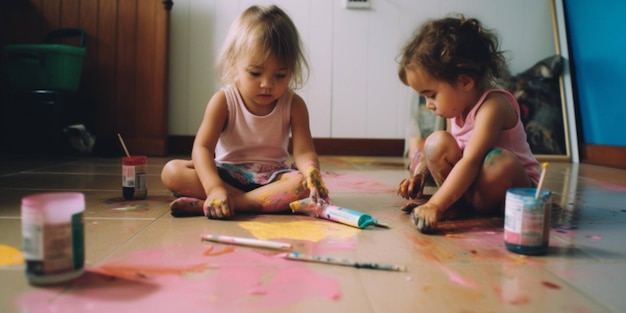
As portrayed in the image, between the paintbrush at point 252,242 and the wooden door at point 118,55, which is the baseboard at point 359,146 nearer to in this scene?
the wooden door at point 118,55

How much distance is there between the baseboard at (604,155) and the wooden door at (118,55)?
2.50 metres

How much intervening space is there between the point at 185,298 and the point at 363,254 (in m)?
0.37

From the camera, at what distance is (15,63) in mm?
2508

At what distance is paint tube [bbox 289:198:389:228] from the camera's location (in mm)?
1161

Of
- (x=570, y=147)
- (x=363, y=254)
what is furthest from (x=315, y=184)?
(x=570, y=147)

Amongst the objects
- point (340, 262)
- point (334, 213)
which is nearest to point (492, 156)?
point (334, 213)

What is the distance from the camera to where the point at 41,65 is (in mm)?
2482

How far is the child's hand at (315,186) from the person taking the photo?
4.08ft

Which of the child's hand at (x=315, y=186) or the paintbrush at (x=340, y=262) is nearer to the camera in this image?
the paintbrush at (x=340, y=262)

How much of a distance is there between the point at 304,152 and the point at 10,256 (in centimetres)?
76

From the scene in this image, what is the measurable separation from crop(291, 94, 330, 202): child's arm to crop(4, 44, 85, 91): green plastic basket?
5.30ft

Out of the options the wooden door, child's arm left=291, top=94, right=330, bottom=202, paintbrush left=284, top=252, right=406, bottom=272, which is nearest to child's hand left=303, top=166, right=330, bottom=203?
child's arm left=291, top=94, right=330, bottom=202

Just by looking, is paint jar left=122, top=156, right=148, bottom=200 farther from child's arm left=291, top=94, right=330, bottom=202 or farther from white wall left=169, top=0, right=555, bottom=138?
white wall left=169, top=0, right=555, bottom=138

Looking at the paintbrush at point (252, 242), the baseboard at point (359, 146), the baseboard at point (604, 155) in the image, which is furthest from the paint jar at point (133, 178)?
the baseboard at point (604, 155)
